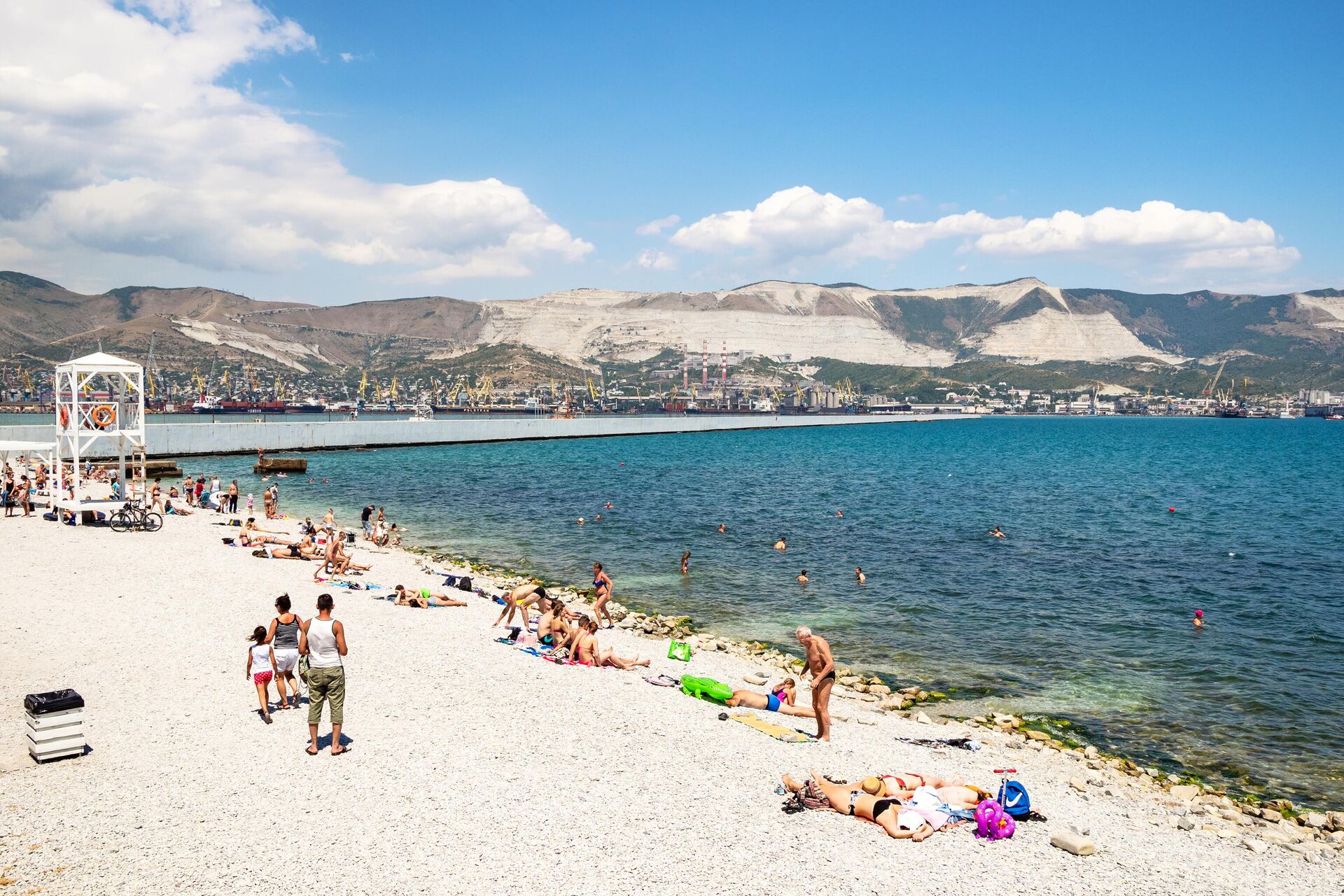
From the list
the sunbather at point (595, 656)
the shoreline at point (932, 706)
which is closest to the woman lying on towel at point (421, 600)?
the shoreline at point (932, 706)

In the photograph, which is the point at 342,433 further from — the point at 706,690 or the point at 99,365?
the point at 706,690

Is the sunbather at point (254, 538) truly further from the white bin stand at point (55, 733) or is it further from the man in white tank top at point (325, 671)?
the man in white tank top at point (325, 671)

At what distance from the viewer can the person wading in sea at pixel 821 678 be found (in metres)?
12.5

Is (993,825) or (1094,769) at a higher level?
(993,825)

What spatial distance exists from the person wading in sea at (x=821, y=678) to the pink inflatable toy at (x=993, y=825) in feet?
9.95

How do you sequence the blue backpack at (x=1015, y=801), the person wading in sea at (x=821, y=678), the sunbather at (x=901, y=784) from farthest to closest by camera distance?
1. the person wading in sea at (x=821, y=678)
2. the blue backpack at (x=1015, y=801)
3. the sunbather at (x=901, y=784)

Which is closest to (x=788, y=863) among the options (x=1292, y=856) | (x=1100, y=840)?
(x=1100, y=840)

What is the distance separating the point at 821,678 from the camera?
494 inches

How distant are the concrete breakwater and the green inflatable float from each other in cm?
4905

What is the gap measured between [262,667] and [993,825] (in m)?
10.2

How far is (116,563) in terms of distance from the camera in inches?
909

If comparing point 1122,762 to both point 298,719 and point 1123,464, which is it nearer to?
point 298,719

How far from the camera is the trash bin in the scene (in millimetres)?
9836

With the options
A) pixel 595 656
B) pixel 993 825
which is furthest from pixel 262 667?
pixel 993 825
